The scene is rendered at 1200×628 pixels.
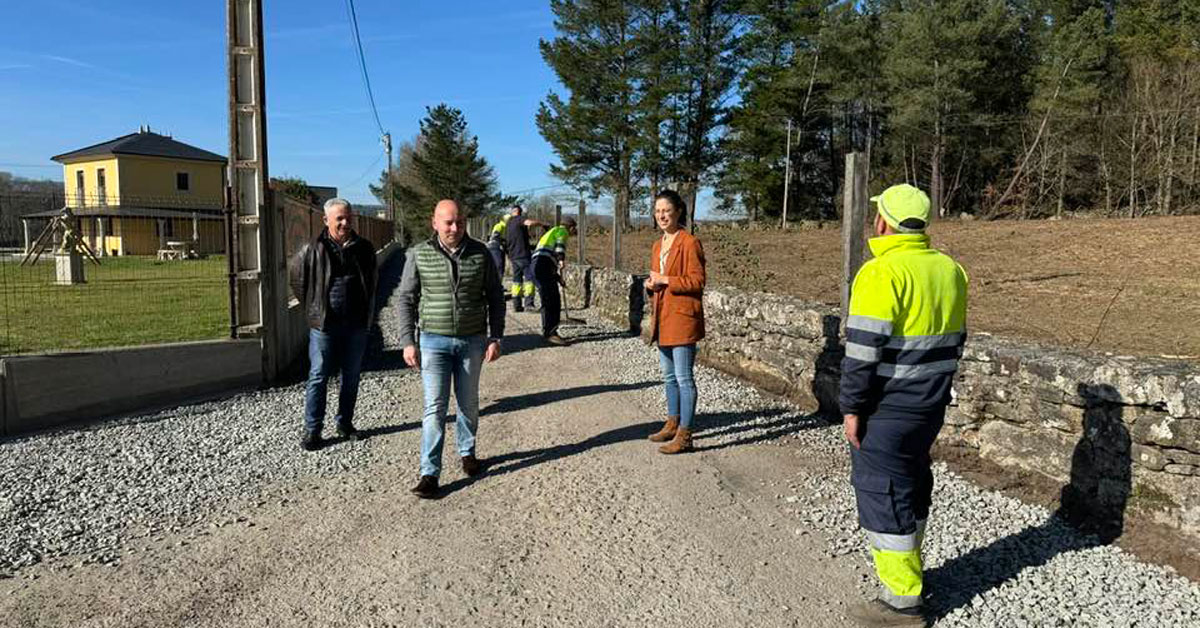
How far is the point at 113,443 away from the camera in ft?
18.5

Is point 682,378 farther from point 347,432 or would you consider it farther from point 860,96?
point 860,96

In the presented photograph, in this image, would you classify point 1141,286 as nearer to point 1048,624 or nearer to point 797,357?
point 797,357

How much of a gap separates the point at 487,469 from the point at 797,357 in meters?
3.16

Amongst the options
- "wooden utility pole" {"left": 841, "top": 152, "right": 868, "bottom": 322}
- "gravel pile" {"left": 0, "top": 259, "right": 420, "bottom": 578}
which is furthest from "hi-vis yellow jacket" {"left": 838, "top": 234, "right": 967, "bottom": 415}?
"gravel pile" {"left": 0, "top": 259, "right": 420, "bottom": 578}

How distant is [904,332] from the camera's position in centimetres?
295

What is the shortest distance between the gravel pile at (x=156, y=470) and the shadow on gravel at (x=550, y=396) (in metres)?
0.80

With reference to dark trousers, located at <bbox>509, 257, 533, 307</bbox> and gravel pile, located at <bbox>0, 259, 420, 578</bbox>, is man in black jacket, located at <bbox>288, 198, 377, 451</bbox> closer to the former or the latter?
gravel pile, located at <bbox>0, 259, 420, 578</bbox>

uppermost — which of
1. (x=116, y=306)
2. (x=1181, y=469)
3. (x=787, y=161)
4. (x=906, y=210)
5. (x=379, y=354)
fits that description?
(x=787, y=161)

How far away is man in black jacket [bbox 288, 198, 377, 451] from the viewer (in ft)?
18.5

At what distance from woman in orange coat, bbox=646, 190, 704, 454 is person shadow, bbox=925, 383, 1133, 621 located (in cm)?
182

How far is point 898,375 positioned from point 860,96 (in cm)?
4063

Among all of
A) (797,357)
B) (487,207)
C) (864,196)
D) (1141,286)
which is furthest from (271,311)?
(487,207)

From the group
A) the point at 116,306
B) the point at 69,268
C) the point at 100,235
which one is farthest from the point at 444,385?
the point at 69,268

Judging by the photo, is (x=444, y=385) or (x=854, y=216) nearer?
(x=444, y=385)
